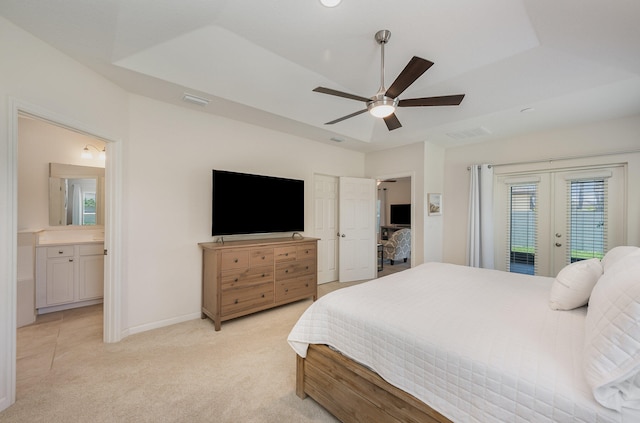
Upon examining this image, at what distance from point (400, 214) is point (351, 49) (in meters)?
6.35

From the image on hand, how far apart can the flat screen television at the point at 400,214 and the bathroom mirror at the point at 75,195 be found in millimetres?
7079

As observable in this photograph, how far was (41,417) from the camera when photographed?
5.44 feet

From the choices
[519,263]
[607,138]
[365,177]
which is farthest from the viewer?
[365,177]

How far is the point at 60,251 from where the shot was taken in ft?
10.9

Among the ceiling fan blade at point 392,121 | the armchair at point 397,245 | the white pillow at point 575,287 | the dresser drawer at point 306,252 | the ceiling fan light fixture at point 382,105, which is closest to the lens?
the white pillow at point 575,287

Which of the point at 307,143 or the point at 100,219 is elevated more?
the point at 307,143

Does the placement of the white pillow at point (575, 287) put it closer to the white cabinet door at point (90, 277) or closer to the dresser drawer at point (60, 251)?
the white cabinet door at point (90, 277)

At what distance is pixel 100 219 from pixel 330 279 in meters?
3.70

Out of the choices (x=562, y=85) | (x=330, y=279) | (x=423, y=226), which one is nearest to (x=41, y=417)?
(x=330, y=279)

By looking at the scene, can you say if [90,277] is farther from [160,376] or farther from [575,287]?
[575,287]

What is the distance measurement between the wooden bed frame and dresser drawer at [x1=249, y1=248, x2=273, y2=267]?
1528mm

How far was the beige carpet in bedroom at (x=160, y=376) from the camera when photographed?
1.71m

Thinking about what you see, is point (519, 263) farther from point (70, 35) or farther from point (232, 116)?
point (70, 35)

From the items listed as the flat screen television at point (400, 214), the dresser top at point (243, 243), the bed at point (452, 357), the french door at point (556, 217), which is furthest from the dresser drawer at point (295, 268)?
the flat screen television at point (400, 214)
